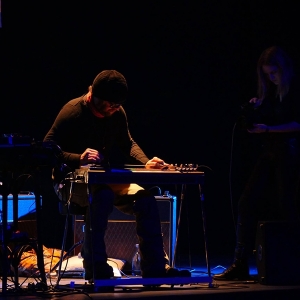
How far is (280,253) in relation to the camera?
452 centimetres

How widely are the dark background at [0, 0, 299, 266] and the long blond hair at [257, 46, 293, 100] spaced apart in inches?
66.5

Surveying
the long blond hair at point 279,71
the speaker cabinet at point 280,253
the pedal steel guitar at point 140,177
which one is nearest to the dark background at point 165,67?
the long blond hair at point 279,71

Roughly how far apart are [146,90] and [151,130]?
394 mm

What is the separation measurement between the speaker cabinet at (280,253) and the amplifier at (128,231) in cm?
119

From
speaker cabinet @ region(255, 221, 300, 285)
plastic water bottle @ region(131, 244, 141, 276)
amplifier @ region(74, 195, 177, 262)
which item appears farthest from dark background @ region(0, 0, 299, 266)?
speaker cabinet @ region(255, 221, 300, 285)

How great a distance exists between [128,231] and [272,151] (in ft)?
4.88

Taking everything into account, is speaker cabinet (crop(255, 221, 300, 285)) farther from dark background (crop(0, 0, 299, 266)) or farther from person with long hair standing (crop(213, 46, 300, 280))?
dark background (crop(0, 0, 299, 266))

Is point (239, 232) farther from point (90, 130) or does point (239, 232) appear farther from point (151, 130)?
point (151, 130)

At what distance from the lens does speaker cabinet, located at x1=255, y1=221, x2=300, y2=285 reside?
14.7 feet

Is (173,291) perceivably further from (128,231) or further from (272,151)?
(128,231)

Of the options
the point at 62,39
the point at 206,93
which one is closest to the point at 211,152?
the point at 206,93

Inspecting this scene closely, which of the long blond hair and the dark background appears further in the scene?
the dark background

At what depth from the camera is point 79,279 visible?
496 centimetres

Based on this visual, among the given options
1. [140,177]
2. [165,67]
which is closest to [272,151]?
[140,177]
